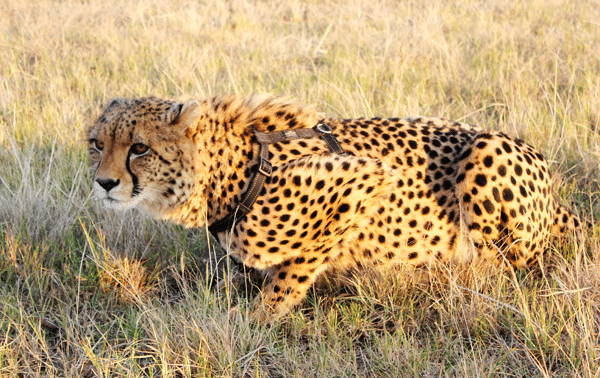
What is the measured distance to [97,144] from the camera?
252 cm

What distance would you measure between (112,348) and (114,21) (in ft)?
20.3

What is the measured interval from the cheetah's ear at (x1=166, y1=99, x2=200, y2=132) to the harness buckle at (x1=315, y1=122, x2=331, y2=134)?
0.62 meters

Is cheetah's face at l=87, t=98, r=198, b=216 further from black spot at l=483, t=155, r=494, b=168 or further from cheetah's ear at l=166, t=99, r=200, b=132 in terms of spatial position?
black spot at l=483, t=155, r=494, b=168

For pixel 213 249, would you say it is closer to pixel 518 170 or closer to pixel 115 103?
pixel 115 103

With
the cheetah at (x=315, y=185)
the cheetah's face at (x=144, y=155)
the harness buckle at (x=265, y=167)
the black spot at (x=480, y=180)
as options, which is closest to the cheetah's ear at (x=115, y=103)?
the cheetah at (x=315, y=185)

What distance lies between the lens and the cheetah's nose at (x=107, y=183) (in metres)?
2.36

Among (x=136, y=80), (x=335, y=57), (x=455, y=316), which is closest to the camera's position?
(x=455, y=316)

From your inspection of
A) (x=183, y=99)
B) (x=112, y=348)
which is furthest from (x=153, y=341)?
(x=183, y=99)

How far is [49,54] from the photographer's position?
20.1 ft

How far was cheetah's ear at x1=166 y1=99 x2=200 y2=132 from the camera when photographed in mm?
2434

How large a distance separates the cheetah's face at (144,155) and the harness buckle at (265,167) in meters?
0.31

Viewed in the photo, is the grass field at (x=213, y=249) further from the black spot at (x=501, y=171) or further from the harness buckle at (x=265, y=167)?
the harness buckle at (x=265, y=167)

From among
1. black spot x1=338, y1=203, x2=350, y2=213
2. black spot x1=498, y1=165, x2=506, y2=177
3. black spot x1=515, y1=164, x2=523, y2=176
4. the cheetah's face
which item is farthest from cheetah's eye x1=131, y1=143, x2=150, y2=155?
black spot x1=515, y1=164, x2=523, y2=176

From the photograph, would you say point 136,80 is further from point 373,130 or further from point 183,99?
point 373,130
